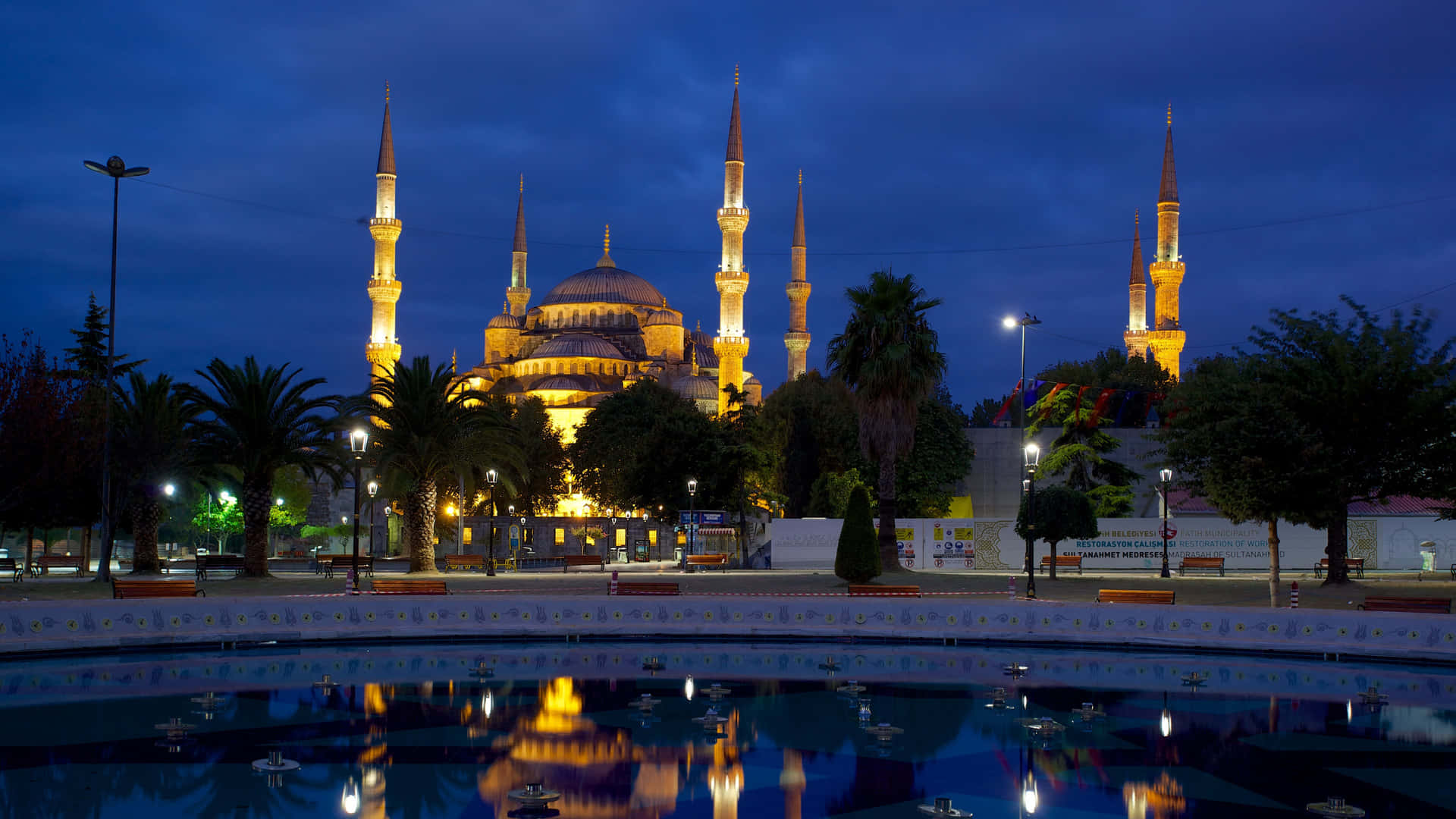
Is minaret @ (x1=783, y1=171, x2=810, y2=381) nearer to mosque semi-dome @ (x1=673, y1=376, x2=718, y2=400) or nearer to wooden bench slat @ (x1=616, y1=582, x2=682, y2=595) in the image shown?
mosque semi-dome @ (x1=673, y1=376, x2=718, y2=400)

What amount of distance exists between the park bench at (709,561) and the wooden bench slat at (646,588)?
12.4 meters

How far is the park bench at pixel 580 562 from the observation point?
39.2 meters

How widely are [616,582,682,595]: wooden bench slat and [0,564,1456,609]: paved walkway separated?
94.9 inches

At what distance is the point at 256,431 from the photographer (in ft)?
102

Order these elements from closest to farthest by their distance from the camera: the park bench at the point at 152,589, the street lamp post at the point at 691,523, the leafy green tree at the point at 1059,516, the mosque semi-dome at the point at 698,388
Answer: the park bench at the point at 152,589 → the leafy green tree at the point at 1059,516 → the street lamp post at the point at 691,523 → the mosque semi-dome at the point at 698,388

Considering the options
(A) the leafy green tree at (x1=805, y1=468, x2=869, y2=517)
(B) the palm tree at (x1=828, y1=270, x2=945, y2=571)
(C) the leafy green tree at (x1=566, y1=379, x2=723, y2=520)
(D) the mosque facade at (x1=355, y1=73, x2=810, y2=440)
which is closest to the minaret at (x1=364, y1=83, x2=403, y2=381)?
(D) the mosque facade at (x1=355, y1=73, x2=810, y2=440)

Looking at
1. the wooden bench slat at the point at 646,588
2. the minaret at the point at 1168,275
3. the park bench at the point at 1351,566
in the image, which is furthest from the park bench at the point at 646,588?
the minaret at the point at 1168,275

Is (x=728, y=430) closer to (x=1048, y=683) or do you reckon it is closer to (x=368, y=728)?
(x=1048, y=683)

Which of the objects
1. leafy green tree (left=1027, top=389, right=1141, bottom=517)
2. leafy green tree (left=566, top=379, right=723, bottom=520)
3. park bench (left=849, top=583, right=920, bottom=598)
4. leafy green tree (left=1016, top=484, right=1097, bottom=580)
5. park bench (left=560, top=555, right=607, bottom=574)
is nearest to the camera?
park bench (left=849, top=583, right=920, bottom=598)

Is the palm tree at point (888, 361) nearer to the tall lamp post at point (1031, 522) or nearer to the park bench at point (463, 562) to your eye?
the tall lamp post at point (1031, 522)

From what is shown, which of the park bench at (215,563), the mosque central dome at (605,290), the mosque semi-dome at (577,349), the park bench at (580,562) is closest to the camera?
the park bench at (215,563)

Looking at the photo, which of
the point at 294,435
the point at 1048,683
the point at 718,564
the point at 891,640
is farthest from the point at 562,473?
the point at 1048,683

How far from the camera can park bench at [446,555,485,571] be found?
120 ft

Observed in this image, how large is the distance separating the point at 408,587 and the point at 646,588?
480 centimetres
